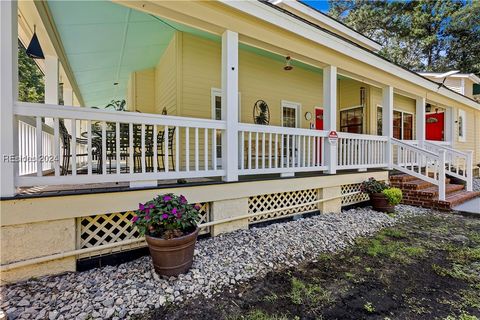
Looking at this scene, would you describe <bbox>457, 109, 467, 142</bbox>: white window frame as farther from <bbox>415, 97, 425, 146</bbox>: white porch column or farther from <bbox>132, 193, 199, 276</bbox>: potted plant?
<bbox>132, 193, 199, 276</bbox>: potted plant

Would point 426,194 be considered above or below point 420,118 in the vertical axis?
below

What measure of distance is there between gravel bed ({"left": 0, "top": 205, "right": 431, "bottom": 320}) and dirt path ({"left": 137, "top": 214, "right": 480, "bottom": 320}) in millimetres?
182

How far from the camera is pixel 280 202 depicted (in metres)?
4.65

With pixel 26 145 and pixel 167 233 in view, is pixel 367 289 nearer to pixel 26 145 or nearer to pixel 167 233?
pixel 167 233

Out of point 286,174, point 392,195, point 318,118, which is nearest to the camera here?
point 286,174

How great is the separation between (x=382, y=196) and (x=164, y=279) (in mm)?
4920

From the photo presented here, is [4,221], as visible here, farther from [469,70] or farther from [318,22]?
[469,70]

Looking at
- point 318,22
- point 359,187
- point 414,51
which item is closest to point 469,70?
point 414,51

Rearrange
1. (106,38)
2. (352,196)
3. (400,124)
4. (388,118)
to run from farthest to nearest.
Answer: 1. (400,124)
2. (388,118)
3. (352,196)
4. (106,38)

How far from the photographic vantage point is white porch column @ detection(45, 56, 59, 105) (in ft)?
16.6

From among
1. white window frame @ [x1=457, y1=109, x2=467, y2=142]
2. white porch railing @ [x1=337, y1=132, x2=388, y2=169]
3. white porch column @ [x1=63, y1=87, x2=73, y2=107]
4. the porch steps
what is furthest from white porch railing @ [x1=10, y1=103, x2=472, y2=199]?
white window frame @ [x1=457, y1=109, x2=467, y2=142]

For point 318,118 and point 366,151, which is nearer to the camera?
point 366,151

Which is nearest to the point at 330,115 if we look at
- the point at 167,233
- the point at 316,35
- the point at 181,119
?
the point at 316,35

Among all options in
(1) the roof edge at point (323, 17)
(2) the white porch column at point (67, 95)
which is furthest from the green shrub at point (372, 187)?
(2) the white porch column at point (67, 95)
